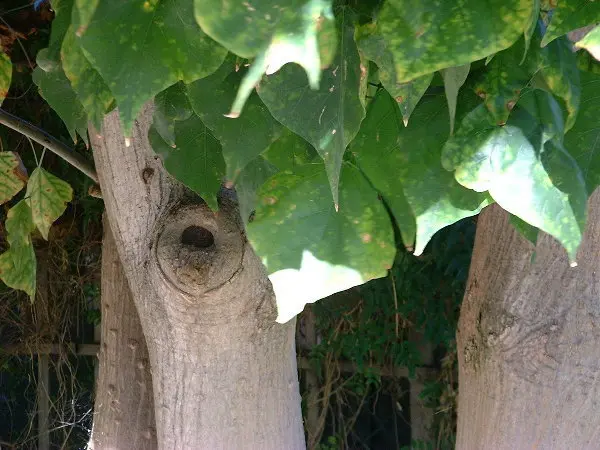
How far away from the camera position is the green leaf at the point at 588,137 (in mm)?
621

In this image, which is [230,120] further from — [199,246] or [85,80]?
[199,246]

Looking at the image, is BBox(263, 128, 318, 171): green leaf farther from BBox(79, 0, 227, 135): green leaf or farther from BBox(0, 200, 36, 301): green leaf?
BBox(0, 200, 36, 301): green leaf

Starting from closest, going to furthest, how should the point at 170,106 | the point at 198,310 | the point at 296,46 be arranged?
the point at 296,46, the point at 170,106, the point at 198,310

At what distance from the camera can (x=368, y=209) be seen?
62 cm

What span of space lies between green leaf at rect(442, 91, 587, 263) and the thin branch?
3.33 ft

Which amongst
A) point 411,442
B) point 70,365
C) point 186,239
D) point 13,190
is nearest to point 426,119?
point 186,239

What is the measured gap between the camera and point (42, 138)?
141 centimetres

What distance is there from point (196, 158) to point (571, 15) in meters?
0.45

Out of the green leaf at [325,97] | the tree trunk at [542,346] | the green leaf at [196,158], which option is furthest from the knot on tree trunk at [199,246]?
the green leaf at [325,97]

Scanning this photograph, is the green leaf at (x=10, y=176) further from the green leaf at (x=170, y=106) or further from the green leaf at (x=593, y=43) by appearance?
the green leaf at (x=593, y=43)

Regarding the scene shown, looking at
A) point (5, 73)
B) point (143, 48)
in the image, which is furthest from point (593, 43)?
point (5, 73)

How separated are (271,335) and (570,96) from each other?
2.26ft

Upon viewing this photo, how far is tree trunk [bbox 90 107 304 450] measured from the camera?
1114 mm

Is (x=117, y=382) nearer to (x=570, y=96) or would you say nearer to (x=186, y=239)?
(x=186, y=239)
